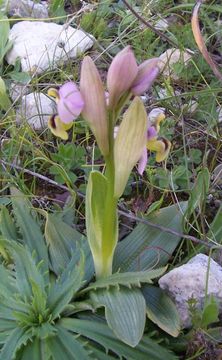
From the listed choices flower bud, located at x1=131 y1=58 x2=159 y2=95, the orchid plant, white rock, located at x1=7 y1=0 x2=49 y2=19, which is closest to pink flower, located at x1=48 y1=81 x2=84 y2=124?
the orchid plant

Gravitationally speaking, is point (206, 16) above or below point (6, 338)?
above

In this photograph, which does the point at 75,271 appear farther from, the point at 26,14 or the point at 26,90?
the point at 26,14

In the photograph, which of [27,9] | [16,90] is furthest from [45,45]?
[27,9]

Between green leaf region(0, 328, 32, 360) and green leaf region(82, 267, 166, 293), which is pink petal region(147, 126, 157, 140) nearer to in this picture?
green leaf region(82, 267, 166, 293)

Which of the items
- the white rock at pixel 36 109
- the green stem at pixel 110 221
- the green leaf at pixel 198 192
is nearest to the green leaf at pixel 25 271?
the green stem at pixel 110 221

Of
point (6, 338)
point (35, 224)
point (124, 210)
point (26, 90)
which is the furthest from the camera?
point (26, 90)

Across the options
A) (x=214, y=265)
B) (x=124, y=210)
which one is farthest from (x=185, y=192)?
(x=214, y=265)

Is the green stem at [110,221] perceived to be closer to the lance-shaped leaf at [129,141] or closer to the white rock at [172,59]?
the lance-shaped leaf at [129,141]
